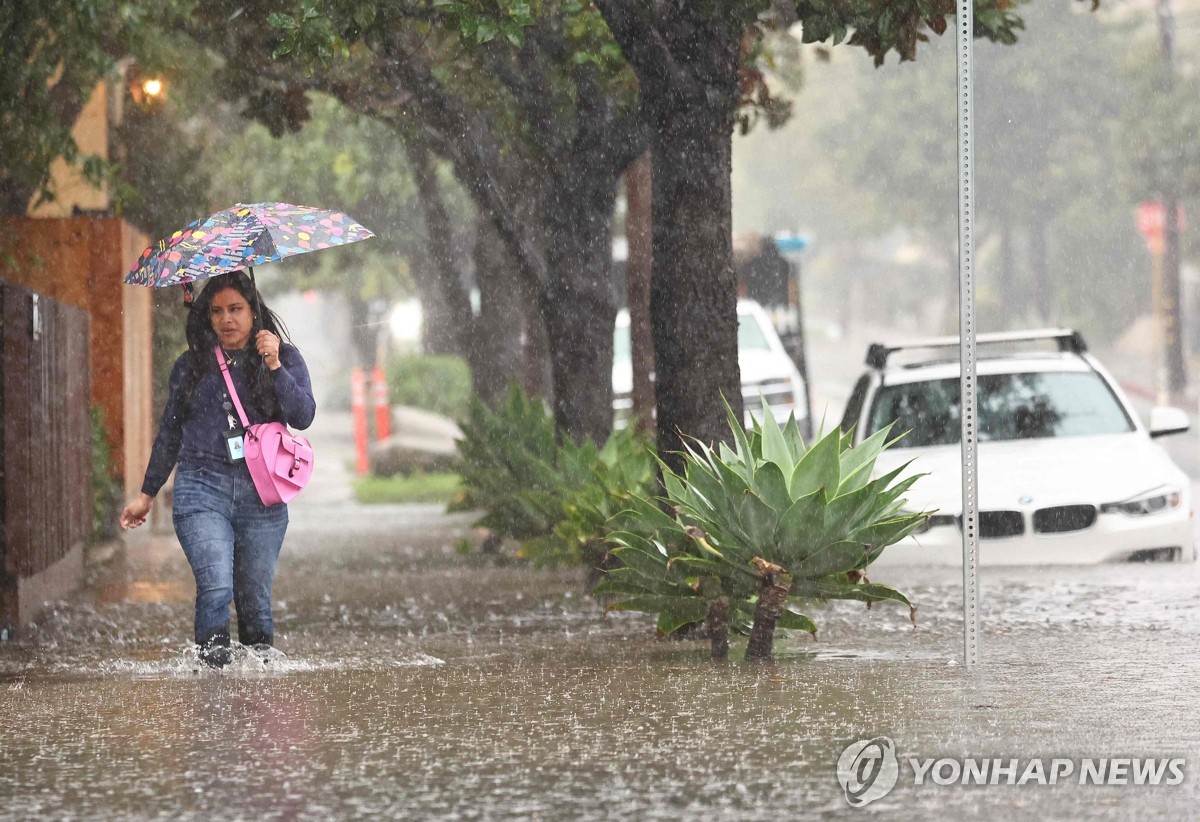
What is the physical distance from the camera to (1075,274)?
6569 centimetres

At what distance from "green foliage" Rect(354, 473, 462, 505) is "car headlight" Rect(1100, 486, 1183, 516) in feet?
39.8

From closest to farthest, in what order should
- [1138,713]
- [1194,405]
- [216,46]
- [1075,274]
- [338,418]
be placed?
[1138,713] < [216,46] < [1194,405] < [338,418] < [1075,274]

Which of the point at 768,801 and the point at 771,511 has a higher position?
the point at 771,511

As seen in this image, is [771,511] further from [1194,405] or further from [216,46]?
[1194,405]

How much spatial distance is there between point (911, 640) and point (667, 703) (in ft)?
9.13

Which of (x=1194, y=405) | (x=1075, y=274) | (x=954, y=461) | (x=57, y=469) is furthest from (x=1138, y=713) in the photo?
(x=1075, y=274)

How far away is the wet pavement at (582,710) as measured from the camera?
5828mm

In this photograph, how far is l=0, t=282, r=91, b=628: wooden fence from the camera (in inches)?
432

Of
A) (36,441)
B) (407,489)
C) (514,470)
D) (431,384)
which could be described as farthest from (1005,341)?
(431,384)

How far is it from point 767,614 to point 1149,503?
465 cm

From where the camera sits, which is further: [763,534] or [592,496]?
[592,496]

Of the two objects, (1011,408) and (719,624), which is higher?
(1011,408)

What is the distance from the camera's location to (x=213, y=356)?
8453 mm

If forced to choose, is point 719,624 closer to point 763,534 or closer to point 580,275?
point 763,534
